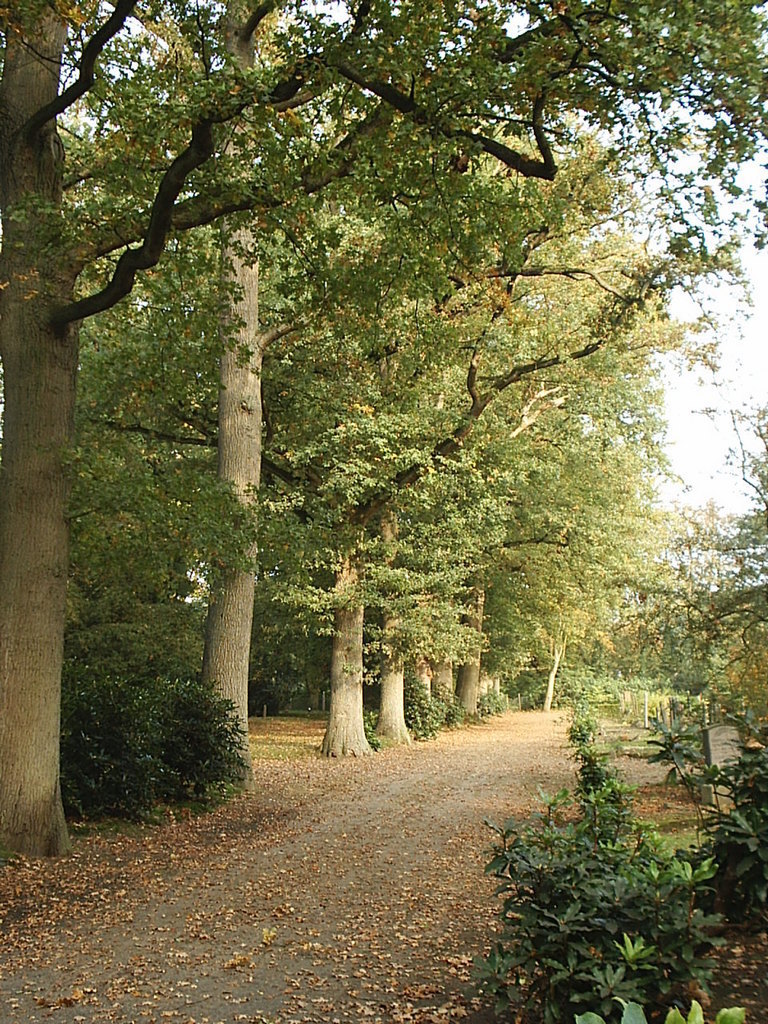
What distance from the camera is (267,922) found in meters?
6.85

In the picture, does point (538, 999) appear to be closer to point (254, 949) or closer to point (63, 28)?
point (254, 949)

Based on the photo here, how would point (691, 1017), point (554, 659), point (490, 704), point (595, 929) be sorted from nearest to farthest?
1. point (691, 1017)
2. point (595, 929)
3. point (490, 704)
4. point (554, 659)

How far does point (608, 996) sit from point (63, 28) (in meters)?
10.5

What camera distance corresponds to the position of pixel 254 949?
6.15 m

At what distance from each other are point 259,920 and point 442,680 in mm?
26160

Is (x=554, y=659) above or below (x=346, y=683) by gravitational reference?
above

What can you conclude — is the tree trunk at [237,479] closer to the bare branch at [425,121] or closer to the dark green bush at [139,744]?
the dark green bush at [139,744]

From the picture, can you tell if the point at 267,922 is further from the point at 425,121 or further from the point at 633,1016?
the point at 425,121

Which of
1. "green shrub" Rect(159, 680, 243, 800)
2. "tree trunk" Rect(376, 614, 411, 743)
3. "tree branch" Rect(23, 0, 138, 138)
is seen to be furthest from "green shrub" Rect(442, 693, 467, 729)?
"tree branch" Rect(23, 0, 138, 138)

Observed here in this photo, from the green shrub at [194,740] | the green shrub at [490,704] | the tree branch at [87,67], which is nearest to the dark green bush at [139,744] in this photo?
the green shrub at [194,740]

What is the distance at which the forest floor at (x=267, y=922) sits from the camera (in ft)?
16.5

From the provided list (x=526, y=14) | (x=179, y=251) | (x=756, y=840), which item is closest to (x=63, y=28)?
(x=179, y=251)

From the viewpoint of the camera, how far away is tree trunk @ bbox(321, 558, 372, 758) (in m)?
20.5

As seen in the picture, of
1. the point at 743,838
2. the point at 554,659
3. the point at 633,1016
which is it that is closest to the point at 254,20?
the point at 743,838
